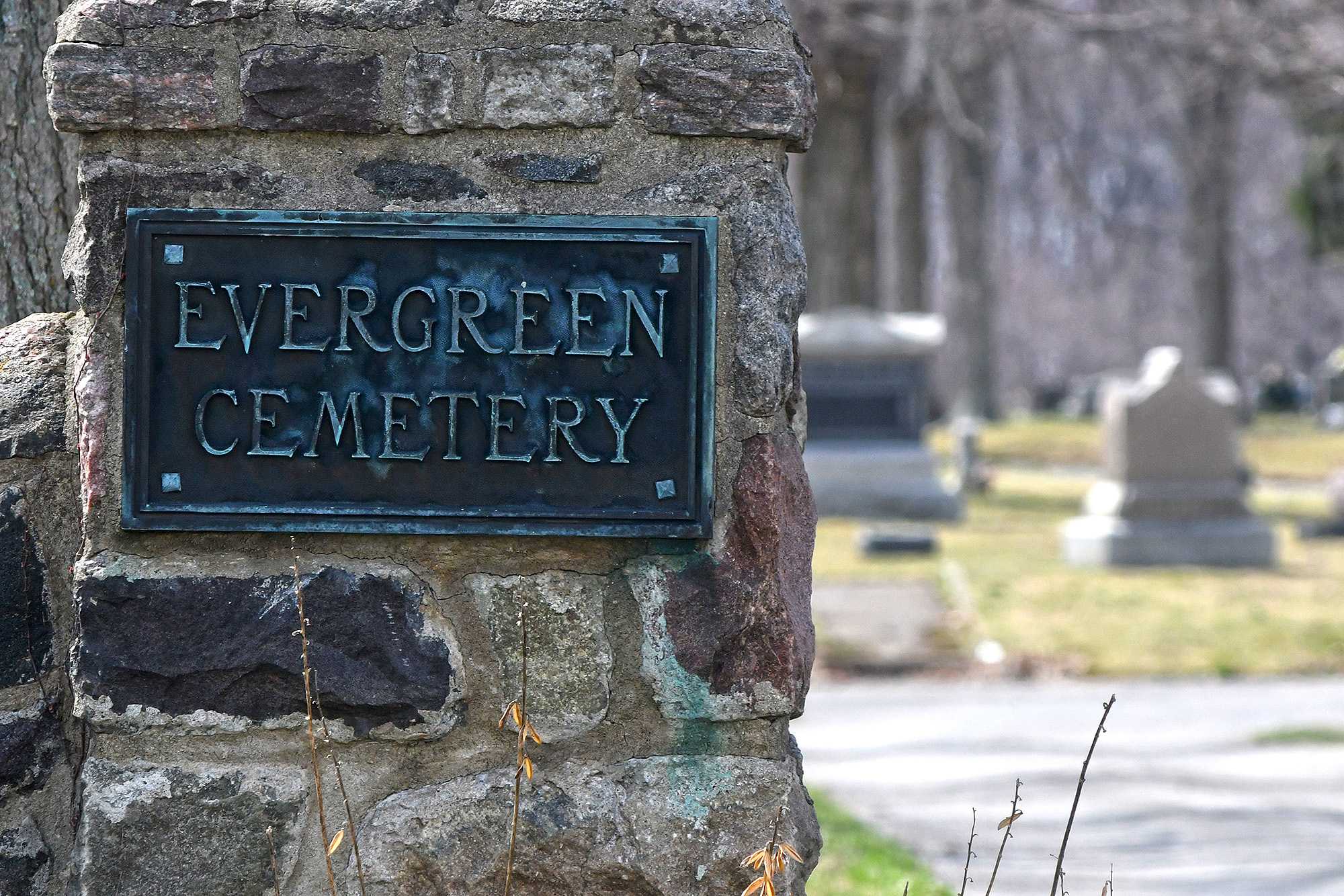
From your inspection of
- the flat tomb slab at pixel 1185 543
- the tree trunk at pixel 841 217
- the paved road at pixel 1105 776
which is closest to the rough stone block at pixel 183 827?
the paved road at pixel 1105 776

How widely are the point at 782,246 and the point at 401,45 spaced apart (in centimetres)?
68

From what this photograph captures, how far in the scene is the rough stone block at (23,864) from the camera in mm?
2514

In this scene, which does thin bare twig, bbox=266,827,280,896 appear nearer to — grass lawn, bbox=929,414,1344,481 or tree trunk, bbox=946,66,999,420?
grass lawn, bbox=929,414,1344,481

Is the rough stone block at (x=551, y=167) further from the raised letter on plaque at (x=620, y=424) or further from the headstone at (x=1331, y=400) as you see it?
the headstone at (x=1331, y=400)

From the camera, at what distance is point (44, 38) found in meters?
3.10

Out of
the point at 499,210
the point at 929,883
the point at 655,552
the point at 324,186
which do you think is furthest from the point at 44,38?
the point at 929,883

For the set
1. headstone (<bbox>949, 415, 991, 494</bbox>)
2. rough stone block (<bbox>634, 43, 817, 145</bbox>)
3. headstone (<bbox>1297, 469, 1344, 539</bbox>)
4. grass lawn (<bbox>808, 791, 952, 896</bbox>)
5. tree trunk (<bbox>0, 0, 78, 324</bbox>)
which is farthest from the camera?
headstone (<bbox>949, 415, 991, 494</bbox>)

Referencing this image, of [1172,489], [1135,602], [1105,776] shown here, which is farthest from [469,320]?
[1172,489]

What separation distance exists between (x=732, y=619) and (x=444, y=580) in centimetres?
46

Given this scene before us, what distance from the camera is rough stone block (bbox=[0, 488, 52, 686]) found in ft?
8.31

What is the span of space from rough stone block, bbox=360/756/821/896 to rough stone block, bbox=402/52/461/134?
40.6 inches

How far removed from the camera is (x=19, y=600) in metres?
2.54

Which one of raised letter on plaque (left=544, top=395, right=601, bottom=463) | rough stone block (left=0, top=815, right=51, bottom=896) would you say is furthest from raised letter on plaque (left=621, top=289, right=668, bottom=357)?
Answer: rough stone block (left=0, top=815, right=51, bottom=896)

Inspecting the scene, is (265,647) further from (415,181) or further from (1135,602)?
(1135,602)
